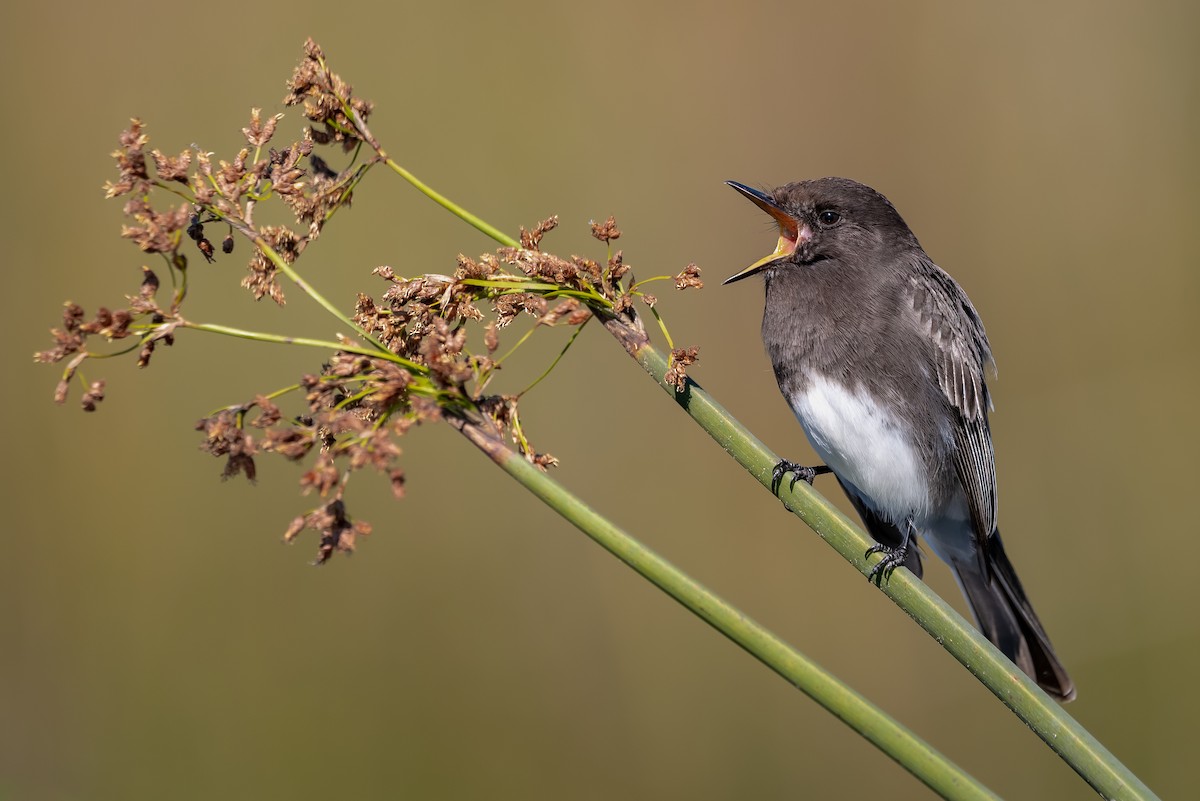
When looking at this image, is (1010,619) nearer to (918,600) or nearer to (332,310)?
(918,600)

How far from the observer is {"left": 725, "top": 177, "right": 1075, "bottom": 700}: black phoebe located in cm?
315

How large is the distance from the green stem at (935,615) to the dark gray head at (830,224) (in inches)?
57.9

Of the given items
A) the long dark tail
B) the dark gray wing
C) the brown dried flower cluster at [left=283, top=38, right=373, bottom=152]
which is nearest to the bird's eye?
the dark gray wing

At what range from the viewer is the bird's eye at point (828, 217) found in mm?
3348

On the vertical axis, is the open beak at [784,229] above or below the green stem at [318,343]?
above

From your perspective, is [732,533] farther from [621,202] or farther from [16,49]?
[16,49]

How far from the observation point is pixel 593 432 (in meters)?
4.91

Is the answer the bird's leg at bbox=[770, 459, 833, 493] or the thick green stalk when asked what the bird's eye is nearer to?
the bird's leg at bbox=[770, 459, 833, 493]

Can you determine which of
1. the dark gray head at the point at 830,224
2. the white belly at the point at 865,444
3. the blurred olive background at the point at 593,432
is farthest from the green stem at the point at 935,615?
the blurred olive background at the point at 593,432

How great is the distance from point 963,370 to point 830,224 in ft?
2.07

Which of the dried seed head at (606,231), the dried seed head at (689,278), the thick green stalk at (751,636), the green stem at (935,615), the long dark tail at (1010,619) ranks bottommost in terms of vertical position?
the thick green stalk at (751,636)

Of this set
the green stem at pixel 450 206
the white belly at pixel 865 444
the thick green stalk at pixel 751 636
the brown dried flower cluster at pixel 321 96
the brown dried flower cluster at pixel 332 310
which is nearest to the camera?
the thick green stalk at pixel 751 636

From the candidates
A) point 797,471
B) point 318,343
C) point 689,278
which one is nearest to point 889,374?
point 797,471

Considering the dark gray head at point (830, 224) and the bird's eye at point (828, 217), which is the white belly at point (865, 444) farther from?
the bird's eye at point (828, 217)
